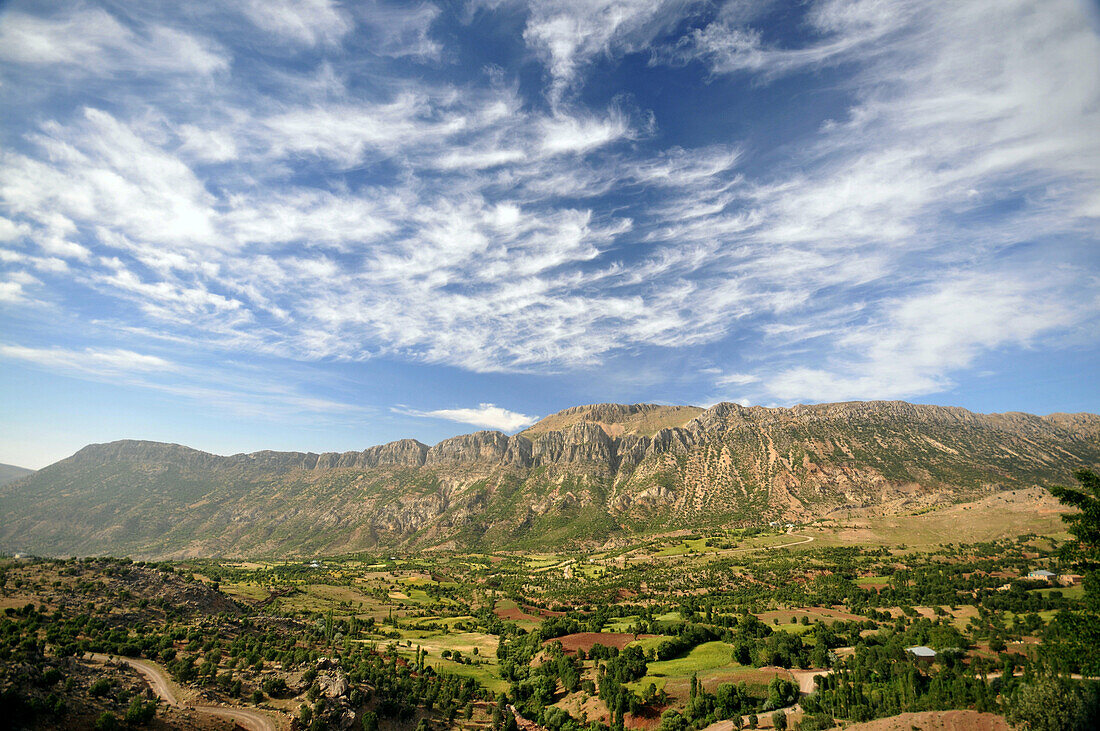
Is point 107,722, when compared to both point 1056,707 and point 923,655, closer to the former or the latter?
point 1056,707

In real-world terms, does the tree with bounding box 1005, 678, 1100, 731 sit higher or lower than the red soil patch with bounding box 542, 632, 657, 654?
higher

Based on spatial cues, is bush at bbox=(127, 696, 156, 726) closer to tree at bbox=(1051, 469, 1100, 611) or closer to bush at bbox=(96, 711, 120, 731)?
bush at bbox=(96, 711, 120, 731)

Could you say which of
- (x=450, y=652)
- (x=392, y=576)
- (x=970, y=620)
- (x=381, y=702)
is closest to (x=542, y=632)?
(x=450, y=652)

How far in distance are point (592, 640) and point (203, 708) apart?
58.1 meters

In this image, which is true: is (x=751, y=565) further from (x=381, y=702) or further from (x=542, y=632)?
(x=381, y=702)

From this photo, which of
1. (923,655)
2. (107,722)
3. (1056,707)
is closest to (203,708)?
(107,722)

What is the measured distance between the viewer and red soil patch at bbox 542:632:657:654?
75688 mm

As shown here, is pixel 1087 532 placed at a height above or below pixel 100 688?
above

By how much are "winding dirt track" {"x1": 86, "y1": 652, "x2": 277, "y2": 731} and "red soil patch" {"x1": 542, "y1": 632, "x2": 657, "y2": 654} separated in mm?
46433

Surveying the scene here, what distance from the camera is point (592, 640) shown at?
7925cm

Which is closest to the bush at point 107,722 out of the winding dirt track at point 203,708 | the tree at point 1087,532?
the winding dirt track at point 203,708

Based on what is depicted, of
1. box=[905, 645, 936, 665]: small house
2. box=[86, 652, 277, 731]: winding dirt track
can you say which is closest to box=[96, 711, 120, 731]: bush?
box=[86, 652, 277, 731]: winding dirt track

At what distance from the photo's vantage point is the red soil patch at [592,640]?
75.7m

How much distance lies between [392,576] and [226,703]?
12177 cm
